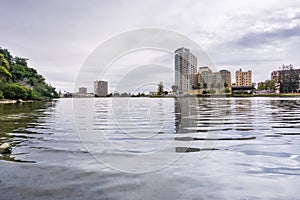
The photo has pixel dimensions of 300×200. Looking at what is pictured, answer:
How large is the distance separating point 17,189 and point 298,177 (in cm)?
521

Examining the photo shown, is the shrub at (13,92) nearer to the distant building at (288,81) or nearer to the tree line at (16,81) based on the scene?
the tree line at (16,81)

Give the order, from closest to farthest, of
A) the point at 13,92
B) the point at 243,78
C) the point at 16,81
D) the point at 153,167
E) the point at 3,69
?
the point at 153,167 → the point at 13,92 → the point at 3,69 → the point at 16,81 → the point at 243,78

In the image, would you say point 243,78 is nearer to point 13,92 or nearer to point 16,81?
point 16,81

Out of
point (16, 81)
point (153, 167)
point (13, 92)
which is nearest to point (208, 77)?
point (13, 92)

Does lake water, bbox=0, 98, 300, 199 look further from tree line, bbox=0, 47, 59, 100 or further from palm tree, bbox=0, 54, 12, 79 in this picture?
palm tree, bbox=0, 54, 12, 79

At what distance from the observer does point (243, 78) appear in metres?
185

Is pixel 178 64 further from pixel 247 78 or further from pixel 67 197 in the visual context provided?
pixel 247 78

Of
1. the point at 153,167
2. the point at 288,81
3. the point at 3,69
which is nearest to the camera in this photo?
the point at 153,167

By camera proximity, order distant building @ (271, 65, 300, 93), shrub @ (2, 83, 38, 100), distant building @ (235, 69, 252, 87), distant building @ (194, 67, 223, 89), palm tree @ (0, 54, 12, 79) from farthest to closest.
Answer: distant building @ (235, 69, 252, 87)
distant building @ (271, 65, 300, 93)
palm tree @ (0, 54, 12, 79)
shrub @ (2, 83, 38, 100)
distant building @ (194, 67, 223, 89)

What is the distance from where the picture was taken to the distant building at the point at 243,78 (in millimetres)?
184125

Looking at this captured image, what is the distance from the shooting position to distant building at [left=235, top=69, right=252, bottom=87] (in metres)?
184

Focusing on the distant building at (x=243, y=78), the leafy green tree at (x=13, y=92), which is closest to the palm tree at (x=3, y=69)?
the leafy green tree at (x=13, y=92)

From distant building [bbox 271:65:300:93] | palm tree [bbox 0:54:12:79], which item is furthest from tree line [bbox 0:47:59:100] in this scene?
distant building [bbox 271:65:300:93]

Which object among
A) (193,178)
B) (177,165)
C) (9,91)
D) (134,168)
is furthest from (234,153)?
(9,91)
